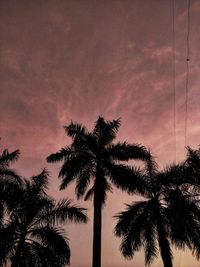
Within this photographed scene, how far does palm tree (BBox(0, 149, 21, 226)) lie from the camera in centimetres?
2098

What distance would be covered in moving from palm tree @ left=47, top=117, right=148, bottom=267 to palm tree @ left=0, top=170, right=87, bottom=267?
5.69ft

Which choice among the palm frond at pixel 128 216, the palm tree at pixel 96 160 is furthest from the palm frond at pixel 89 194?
the palm frond at pixel 128 216

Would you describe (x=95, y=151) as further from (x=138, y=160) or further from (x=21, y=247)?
(x=21, y=247)

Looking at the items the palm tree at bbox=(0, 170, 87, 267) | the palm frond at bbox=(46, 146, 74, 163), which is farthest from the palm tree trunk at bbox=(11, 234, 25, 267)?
the palm frond at bbox=(46, 146, 74, 163)

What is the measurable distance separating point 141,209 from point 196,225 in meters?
4.11

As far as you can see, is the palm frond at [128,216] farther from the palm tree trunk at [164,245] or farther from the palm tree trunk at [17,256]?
the palm tree trunk at [17,256]

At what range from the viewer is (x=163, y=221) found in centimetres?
2266

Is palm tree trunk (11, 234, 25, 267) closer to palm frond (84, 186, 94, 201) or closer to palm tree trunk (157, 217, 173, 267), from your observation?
palm frond (84, 186, 94, 201)

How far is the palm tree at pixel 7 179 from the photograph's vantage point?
68.8 ft

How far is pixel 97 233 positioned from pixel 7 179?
841cm

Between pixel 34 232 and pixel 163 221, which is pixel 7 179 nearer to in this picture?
pixel 34 232

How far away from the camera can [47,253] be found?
746 inches

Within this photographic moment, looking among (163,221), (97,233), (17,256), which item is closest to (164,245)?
(163,221)

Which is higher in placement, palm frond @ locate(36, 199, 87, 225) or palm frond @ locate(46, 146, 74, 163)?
palm frond @ locate(46, 146, 74, 163)
